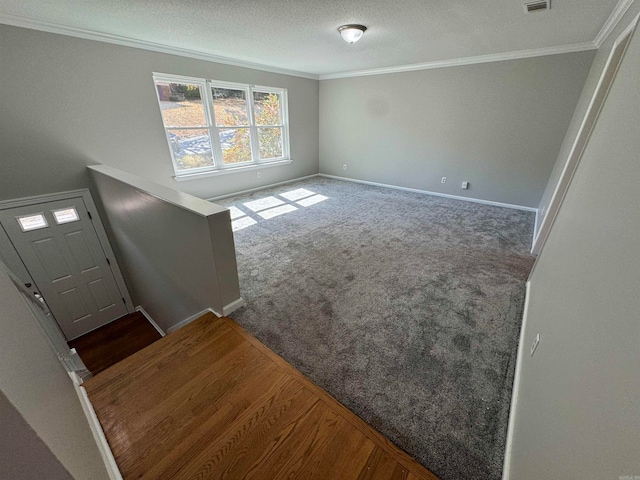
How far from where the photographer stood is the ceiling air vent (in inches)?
80.8

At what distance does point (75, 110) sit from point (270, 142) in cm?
314

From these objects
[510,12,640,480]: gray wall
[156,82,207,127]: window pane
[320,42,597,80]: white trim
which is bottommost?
[510,12,640,480]: gray wall

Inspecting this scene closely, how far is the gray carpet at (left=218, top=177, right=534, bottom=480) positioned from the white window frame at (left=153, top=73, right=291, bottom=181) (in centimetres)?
130

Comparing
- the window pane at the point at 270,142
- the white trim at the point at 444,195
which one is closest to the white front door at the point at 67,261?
the window pane at the point at 270,142

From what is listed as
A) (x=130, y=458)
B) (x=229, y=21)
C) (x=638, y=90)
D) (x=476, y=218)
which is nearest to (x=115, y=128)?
(x=229, y=21)

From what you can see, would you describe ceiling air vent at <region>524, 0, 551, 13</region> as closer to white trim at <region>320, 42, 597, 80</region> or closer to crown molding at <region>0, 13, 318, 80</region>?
white trim at <region>320, 42, 597, 80</region>

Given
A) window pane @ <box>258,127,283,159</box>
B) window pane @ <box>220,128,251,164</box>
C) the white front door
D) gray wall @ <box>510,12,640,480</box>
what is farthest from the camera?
window pane @ <box>258,127,283,159</box>

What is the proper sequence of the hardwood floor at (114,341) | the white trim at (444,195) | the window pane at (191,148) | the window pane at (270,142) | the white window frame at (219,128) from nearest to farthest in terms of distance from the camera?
the hardwood floor at (114,341), the white window frame at (219,128), the window pane at (191,148), the white trim at (444,195), the window pane at (270,142)

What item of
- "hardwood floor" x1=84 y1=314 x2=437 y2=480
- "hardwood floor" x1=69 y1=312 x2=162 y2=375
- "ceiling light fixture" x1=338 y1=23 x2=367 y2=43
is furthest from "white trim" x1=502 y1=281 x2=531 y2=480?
"hardwood floor" x1=69 y1=312 x2=162 y2=375

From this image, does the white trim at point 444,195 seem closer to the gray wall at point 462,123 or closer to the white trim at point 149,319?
the gray wall at point 462,123

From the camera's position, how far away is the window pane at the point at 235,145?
468 centimetres

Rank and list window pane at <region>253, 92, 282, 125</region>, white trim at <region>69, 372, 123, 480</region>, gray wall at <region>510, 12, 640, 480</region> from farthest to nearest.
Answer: window pane at <region>253, 92, 282, 125</region>
white trim at <region>69, 372, 123, 480</region>
gray wall at <region>510, 12, 640, 480</region>

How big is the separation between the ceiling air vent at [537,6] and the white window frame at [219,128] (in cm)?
406

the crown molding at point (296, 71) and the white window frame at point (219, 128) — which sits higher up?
the crown molding at point (296, 71)
